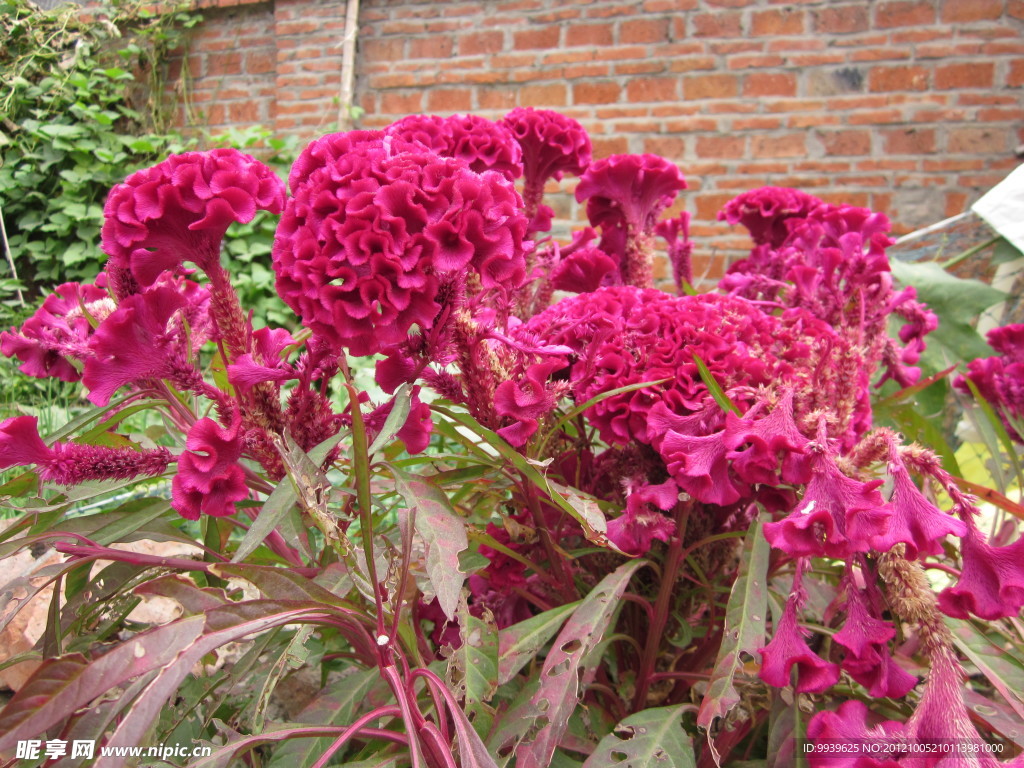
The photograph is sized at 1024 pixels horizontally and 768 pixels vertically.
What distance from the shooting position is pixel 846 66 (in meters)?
2.82

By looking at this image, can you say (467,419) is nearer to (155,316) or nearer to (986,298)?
(155,316)

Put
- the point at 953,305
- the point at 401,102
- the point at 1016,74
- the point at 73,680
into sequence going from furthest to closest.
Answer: the point at 401,102
the point at 1016,74
the point at 953,305
the point at 73,680

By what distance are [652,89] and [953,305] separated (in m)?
2.16

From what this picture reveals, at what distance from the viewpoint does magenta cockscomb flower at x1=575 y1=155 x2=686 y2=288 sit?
2.60ft

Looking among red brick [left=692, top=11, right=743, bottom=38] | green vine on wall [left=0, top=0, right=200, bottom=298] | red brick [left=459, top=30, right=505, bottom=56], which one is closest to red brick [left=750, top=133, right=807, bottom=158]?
red brick [left=692, top=11, right=743, bottom=38]

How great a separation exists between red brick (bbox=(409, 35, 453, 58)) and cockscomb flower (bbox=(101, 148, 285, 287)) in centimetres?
307

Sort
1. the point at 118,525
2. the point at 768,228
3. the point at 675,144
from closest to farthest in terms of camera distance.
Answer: the point at 118,525 → the point at 768,228 → the point at 675,144

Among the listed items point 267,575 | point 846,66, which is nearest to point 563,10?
→ point 846,66

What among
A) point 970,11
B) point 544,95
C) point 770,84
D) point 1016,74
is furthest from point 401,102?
point 1016,74

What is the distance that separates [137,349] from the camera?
465 mm

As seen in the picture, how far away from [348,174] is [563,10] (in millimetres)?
3058

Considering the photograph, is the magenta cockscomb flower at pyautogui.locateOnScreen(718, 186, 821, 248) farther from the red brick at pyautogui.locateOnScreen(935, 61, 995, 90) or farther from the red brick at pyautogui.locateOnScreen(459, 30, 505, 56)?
the red brick at pyautogui.locateOnScreen(459, 30, 505, 56)

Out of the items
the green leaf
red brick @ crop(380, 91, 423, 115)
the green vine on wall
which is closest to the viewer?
the green leaf

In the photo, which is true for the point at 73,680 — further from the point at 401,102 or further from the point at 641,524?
the point at 401,102
